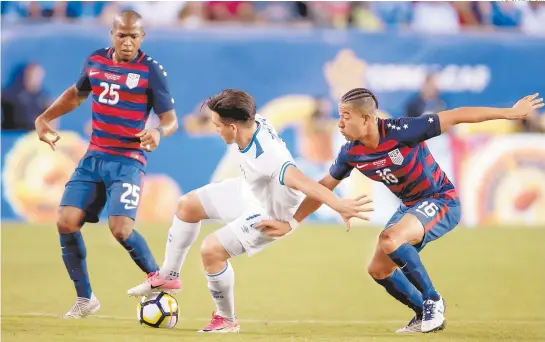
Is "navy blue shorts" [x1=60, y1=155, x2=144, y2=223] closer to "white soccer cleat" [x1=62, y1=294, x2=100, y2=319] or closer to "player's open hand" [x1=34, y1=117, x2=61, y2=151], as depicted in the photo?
"player's open hand" [x1=34, y1=117, x2=61, y2=151]

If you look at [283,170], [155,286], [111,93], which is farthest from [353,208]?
[111,93]

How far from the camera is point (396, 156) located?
26.7 feet

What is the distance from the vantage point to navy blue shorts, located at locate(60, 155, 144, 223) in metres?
8.62

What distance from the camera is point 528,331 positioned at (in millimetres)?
8406

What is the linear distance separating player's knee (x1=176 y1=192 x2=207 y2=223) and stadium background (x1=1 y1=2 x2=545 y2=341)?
4606 mm

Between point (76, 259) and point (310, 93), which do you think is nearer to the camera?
point (76, 259)

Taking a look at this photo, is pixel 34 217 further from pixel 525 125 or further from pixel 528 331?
pixel 528 331

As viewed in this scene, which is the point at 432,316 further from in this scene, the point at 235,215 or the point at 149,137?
the point at 149,137

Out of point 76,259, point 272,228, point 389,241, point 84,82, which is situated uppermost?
point 84,82

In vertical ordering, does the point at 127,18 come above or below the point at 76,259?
above

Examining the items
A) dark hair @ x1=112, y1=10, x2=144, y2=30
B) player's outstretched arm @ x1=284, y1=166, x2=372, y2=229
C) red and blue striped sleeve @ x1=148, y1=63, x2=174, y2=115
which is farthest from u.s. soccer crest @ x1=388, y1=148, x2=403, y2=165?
dark hair @ x1=112, y1=10, x2=144, y2=30

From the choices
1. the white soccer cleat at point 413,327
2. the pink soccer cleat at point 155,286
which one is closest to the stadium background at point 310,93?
the pink soccer cleat at point 155,286

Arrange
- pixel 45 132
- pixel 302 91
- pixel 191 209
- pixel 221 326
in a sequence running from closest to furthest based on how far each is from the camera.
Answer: pixel 221 326 < pixel 191 209 < pixel 45 132 < pixel 302 91

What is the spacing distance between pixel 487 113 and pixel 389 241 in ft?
3.93
